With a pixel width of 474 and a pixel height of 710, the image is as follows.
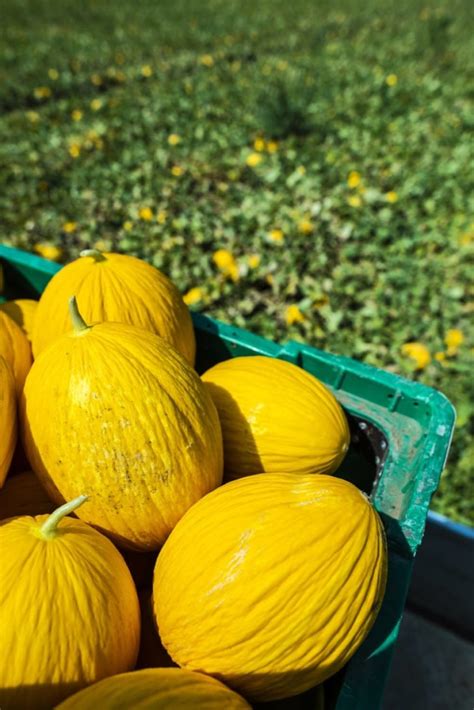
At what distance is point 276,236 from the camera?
11.6 feet

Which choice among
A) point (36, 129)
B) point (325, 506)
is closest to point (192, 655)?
point (325, 506)

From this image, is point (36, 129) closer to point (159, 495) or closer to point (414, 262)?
point (414, 262)

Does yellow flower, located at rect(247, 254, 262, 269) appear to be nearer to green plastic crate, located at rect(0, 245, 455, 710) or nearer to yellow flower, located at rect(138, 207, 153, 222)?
yellow flower, located at rect(138, 207, 153, 222)

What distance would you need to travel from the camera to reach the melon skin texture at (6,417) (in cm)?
111

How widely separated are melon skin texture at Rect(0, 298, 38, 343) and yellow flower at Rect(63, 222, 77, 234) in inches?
84.2

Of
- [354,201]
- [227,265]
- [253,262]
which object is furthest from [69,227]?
[354,201]

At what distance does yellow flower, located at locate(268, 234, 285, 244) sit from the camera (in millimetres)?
3531

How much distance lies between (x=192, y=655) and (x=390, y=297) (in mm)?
2748

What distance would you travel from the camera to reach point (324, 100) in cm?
641

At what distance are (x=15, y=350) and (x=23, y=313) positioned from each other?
362 mm

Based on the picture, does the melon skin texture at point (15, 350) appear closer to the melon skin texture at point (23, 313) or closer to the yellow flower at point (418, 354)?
the melon skin texture at point (23, 313)

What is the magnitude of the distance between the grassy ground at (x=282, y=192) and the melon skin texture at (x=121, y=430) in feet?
5.93

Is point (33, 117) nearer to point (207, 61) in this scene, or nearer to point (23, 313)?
point (207, 61)

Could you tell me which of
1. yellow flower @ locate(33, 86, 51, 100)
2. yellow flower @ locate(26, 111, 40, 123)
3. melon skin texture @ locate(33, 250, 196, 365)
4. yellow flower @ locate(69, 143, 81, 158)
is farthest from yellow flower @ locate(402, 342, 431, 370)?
yellow flower @ locate(33, 86, 51, 100)
